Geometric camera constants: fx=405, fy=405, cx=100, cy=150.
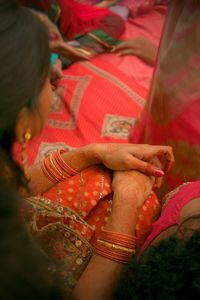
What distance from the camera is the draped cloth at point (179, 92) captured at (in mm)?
1018

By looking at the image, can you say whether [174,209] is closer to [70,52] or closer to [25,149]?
[25,149]

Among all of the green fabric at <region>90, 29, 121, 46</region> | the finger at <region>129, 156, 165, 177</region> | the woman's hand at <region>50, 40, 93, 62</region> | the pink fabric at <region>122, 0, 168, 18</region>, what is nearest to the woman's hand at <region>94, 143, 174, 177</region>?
the finger at <region>129, 156, 165, 177</region>

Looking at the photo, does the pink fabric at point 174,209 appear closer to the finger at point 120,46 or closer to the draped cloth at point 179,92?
the draped cloth at point 179,92

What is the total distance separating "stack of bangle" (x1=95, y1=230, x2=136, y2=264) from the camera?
791 millimetres

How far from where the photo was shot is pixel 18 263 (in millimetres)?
453

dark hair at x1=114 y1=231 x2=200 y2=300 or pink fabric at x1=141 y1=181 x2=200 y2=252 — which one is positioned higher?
dark hair at x1=114 y1=231 x2=200 y2=300

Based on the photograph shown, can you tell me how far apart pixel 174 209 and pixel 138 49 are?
1.25 meters

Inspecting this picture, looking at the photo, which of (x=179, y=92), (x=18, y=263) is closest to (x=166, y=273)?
(x=18, y=263)

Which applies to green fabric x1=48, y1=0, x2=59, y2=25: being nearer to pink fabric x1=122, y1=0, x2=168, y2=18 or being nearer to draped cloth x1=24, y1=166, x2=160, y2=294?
pink fabric x1=122, y1=0, x2=168, y2=18

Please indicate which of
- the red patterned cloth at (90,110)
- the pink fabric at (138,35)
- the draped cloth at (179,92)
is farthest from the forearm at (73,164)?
the pink fabric at (138,35)


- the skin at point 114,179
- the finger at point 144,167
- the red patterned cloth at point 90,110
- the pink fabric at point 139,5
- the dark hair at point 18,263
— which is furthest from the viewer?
the pink fabric at point 139,5

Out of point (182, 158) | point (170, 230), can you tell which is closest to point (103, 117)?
point (182, 158)

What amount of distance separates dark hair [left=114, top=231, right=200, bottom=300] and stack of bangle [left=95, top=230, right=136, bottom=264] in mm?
152

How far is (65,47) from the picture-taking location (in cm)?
181
